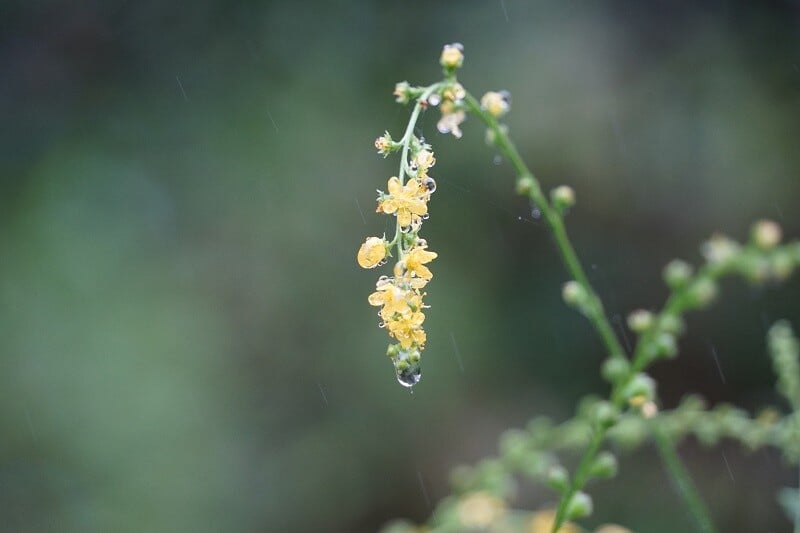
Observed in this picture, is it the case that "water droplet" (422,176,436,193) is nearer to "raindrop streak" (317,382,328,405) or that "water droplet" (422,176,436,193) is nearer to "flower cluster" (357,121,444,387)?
"flower cluster" (357,121,444,387)

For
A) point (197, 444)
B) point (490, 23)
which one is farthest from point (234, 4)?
point (197, 444)

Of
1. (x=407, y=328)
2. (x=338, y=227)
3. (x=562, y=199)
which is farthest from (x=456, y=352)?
(x=407, y=328)

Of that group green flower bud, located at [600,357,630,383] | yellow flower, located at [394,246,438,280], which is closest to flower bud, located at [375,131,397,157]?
yellow flower, located at [394,246,438,280]

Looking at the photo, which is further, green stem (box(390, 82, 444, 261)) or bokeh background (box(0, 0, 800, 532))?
bokeh background (box(0, 0, 800, 532))

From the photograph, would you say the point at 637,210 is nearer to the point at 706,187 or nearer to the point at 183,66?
the point at 706,187

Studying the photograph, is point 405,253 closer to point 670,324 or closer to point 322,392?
point 670,324
